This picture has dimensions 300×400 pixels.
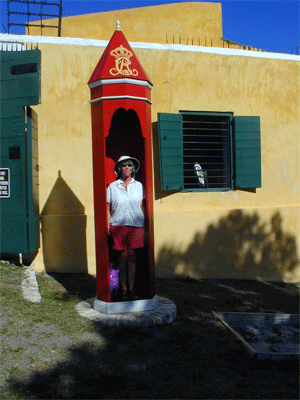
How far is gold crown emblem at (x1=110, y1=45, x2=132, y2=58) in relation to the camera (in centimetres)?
462

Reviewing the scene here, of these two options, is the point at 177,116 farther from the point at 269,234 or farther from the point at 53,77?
the point at 269,234

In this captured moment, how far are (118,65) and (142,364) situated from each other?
2.99 m

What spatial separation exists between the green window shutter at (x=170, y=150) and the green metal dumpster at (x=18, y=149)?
207 centimetres

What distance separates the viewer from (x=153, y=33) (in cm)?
902

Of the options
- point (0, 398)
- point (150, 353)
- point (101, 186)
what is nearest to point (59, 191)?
point (101, 186)

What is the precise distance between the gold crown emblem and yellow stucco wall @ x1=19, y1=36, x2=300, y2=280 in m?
2.17

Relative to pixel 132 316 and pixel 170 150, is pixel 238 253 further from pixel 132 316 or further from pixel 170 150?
pixel 132 316

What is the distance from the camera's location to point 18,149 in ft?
19.2

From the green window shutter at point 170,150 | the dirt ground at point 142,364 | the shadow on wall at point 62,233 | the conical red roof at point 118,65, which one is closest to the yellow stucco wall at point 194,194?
the shadow on wall at point 62,233

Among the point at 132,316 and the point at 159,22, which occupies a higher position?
the point at 159,22

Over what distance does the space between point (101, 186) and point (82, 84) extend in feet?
9.03

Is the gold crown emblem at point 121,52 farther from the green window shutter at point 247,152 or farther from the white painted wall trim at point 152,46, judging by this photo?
the green window shutter at point 247,152

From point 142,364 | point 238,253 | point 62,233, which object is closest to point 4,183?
point 62,233

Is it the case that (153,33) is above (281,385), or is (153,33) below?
above
